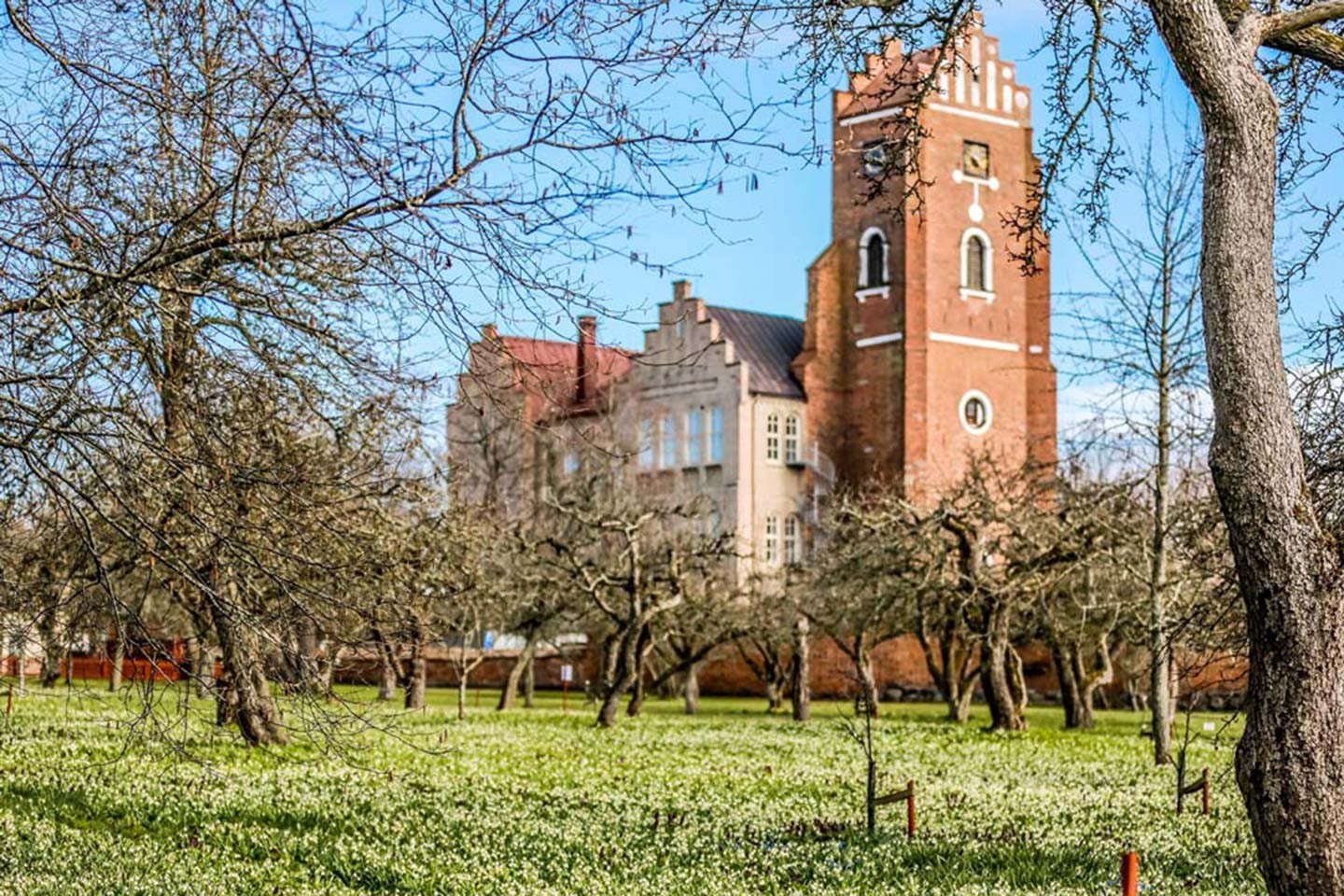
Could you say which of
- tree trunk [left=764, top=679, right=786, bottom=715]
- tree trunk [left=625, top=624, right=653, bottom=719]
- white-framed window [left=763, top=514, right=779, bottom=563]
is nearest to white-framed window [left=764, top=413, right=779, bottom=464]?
white-framed window [left=763, top=514, right=779, bottom=563]

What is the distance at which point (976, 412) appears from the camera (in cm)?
7100

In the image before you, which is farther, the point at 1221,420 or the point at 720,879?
the point at 720,879

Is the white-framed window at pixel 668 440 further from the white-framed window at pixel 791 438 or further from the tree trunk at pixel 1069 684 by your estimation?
the tree trunk at pixel 1069 684

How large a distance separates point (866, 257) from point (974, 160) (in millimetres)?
5819

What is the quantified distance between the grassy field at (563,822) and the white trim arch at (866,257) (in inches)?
1771

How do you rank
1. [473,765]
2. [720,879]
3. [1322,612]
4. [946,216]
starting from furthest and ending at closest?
[946,216] → [473,765] → [720,879] → [1322,612]

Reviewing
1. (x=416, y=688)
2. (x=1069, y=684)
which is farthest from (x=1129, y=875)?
(x=416, y=688)

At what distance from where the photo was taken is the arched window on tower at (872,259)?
70.9 metres

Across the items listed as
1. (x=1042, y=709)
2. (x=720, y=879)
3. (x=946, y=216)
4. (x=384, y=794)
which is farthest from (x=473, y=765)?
(x=946, y=216)

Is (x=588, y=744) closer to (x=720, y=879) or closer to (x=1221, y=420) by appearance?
Answer: (x=720, y=879)

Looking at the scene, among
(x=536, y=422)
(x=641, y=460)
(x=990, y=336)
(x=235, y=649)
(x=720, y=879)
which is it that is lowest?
(x=720, y=879)

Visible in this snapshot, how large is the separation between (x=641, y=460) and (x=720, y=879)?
6300cm

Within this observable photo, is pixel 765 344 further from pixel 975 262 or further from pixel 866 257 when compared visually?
pixel 975 262

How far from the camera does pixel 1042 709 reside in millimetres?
53906
